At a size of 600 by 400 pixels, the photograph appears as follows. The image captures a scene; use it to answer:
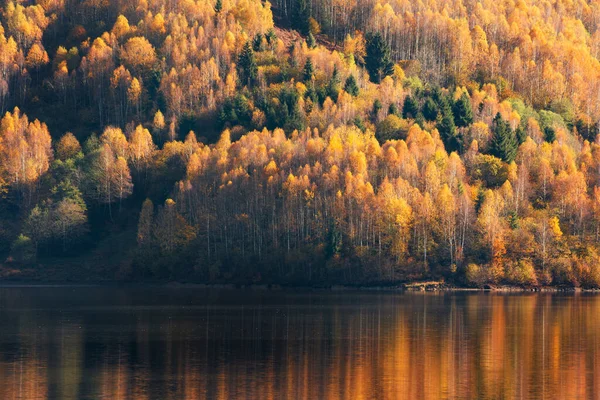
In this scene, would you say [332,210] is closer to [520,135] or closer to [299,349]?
[520,135]

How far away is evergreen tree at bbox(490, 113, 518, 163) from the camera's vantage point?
18225 centimetres

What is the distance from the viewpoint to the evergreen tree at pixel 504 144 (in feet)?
598

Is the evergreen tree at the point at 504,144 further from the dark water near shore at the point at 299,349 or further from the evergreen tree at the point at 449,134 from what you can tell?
the dark water near shore at the point at 299,349

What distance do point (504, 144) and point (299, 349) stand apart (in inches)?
4246

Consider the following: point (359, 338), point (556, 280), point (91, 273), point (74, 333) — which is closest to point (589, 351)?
point (359, 338)

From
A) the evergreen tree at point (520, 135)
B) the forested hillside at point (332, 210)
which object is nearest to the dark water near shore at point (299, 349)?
the forested hillside at point (332, 210)

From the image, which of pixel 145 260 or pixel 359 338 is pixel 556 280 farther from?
pixel 359 338

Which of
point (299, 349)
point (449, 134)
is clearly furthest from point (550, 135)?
point (299, 349)

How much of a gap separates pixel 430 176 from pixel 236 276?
35.2 metres

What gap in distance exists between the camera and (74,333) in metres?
93.5

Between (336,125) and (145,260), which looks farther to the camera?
(336,125)

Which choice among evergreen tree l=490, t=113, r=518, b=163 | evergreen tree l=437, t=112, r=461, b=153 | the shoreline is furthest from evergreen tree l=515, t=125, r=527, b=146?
the shoreline

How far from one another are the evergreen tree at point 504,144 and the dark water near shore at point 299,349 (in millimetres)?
52955

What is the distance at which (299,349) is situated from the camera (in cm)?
8269
